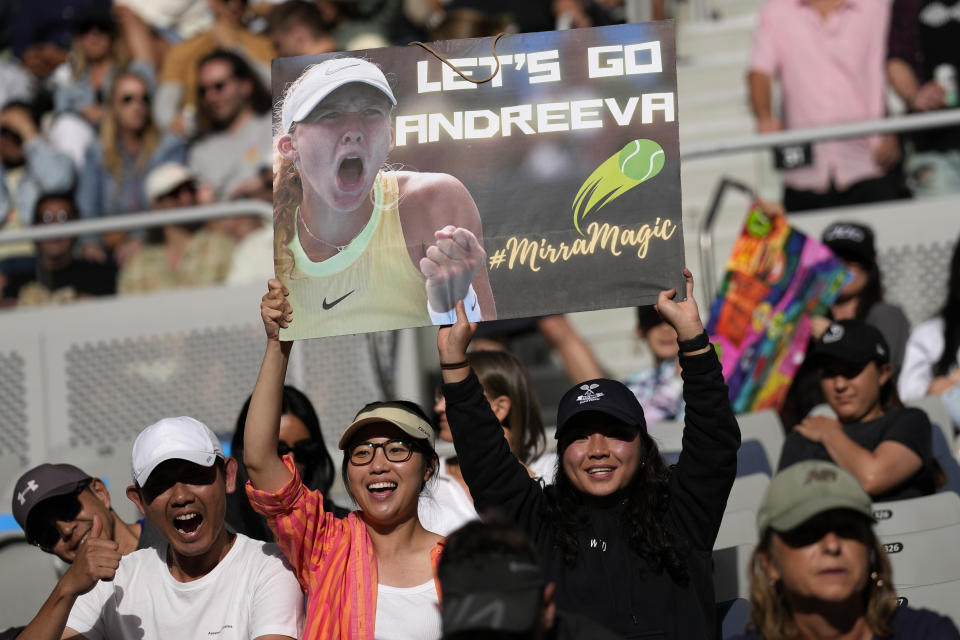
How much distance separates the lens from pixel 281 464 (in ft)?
13.0

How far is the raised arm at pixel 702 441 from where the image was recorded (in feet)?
12.7

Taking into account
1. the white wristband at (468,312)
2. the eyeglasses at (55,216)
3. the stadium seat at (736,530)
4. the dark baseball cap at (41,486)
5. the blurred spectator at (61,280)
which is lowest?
the stadium seat at (736,530)

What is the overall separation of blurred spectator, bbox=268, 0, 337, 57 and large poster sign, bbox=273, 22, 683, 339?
4.50 meters

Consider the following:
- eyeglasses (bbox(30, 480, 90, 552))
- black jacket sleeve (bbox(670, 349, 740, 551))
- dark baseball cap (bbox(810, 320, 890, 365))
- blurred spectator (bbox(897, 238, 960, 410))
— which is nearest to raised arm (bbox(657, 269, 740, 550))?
black jacket sleeve (bbox(670, 349, 740, 551))

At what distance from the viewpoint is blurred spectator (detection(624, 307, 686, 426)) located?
6.74 m

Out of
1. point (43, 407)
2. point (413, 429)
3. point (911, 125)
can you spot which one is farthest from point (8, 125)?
point (413, 429)

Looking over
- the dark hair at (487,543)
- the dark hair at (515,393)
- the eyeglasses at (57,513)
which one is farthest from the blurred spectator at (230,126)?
the dark hair at (487,543)

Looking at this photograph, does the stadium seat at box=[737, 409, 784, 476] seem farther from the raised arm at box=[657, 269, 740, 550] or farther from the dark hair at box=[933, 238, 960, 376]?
the raised arm at box=[657, 269, 740, 550]

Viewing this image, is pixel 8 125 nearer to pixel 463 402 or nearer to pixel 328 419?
pixel 328 419

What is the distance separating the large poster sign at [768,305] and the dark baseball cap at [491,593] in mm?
3728

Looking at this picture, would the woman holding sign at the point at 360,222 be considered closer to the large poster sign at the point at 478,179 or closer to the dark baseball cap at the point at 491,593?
the large poster sign at the point at 478,179

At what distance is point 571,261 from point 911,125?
3765 mm

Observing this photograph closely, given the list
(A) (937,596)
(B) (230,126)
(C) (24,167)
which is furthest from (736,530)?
(C) (24,167)

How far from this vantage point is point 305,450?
504 centimetres
